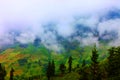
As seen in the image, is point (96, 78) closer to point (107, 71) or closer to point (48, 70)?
point (107, 71)

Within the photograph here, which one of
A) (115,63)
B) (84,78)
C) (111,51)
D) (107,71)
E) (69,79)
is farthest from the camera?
(69,79)

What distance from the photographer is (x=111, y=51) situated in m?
118

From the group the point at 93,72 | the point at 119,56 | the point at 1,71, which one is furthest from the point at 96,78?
the point at 1,71

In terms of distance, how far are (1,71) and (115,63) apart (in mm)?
47518

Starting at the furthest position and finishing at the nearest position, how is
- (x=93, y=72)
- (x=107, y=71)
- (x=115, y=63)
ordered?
(x=107, y=71)
(x=115, y=63)
(x=93, y=72)

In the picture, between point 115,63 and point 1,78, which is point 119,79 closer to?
point 115,63

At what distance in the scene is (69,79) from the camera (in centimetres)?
18988

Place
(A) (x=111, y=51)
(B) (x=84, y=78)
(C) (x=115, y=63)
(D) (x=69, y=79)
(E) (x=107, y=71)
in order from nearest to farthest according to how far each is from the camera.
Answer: (B) (x=84, y=78) → (C) (x=115, y=63) → (E) (x=107, y=71) → (A) (x=111, y=51) → (D) (x=69, y=79)

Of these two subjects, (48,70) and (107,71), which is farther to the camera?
(48,70)

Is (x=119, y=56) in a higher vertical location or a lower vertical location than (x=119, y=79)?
higher

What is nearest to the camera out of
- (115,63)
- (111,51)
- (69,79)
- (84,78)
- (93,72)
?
(93,72)

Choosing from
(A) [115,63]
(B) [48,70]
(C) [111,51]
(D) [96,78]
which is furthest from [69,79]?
(D) [96,78]

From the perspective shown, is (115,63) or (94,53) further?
(115,63)

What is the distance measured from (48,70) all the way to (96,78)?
125 metres
